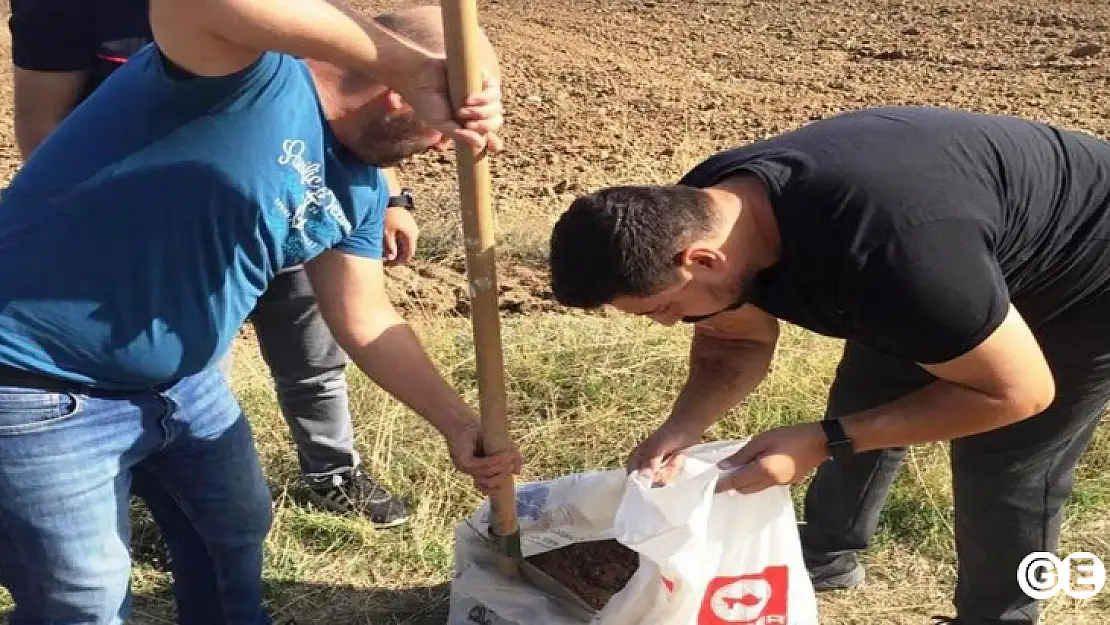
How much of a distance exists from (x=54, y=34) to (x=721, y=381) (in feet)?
5.22

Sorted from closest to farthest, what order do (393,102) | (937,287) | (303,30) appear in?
(303,30)
(937,287)
(393,102)

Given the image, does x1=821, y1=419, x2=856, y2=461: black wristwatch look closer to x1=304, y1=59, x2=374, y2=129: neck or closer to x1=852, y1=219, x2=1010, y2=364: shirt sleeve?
x1=852, y1=219, x2=1010, y2=364: shirt sleeve

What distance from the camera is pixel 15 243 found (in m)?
1.72

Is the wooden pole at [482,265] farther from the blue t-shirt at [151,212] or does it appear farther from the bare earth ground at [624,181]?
the bare earth ground at [624,181]

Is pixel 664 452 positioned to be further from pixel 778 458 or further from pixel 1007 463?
pixel 1007 463

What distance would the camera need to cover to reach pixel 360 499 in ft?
10.3

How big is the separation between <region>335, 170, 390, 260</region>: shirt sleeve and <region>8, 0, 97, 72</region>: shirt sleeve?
769mm

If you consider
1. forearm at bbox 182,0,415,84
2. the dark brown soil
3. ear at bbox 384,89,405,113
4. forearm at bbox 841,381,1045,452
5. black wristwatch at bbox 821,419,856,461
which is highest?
forearm at bbox 182,0,415,84

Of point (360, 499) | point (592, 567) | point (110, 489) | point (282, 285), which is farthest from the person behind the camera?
point (360, 499)

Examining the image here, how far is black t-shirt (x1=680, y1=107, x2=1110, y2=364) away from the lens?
171 cm

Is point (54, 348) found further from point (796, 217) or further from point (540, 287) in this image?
point (540, 287)

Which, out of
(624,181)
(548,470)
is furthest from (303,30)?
(624,181)

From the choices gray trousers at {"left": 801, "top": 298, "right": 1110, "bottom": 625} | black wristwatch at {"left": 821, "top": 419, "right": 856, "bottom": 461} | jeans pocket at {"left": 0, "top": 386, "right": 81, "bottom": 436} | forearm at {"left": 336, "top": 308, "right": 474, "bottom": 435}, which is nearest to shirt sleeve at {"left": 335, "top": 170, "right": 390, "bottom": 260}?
forearm at {"left": 336, "top": 308, "right": 474, "bottom": 435}

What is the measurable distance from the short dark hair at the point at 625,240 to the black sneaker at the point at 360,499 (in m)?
1.51
